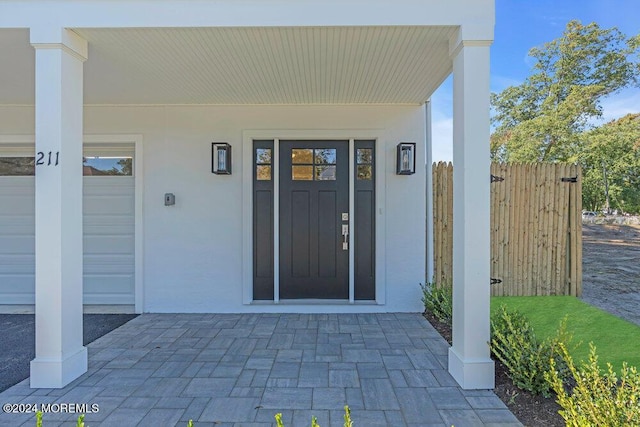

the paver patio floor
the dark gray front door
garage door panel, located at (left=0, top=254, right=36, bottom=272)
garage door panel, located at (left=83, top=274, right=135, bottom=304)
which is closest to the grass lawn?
Answer: the paver patio floor

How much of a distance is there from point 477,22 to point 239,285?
3676 millimetres

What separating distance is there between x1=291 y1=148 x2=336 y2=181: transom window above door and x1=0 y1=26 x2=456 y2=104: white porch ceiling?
24.3 inches

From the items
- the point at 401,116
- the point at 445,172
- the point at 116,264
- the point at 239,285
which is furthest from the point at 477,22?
the point at 116,264

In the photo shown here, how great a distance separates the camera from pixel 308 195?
15.6ft

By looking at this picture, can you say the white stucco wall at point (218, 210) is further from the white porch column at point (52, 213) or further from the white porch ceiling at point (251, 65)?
the white porch column at point (52, 213)

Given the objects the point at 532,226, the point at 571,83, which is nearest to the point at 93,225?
the point at 532,226

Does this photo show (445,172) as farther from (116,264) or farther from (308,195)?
(116,264)

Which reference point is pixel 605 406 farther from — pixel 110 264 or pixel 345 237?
pixel 110 264

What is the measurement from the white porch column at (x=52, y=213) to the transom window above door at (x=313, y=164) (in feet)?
8.26

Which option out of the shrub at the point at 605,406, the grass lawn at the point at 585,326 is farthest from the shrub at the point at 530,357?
the grass lawn at the point at 585,326

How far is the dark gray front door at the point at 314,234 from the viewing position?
4.75m

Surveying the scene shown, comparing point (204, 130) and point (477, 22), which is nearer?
point (477, 22)

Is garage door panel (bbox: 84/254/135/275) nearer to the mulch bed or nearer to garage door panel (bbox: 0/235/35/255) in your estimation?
garage door panel (bbox: 0/235/35/255)

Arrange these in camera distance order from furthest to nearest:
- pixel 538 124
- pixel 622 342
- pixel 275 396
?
1. pixel 538 124
2. pixel 622 342
3. pixel 275 396
